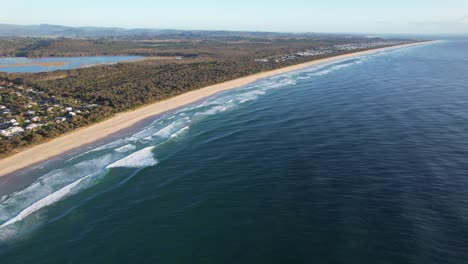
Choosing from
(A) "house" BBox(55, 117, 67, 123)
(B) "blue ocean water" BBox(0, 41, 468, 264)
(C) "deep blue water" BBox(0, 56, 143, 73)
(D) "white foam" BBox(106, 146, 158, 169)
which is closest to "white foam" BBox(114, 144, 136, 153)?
(B) "blue ocean water" BBox(0, 41, 468, 264)

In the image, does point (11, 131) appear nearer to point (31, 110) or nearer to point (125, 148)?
point (31, 110)

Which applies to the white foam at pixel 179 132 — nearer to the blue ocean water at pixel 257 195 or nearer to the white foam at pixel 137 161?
the blue ocean water at pixel 257 195

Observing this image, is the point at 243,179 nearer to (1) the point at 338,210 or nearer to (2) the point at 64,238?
(1) the point at 338,210

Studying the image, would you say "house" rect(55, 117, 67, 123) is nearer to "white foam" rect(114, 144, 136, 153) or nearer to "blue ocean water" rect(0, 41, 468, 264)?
"blue ocean water" rect(0, 41, 468, 264)

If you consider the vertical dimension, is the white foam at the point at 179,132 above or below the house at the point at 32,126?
above

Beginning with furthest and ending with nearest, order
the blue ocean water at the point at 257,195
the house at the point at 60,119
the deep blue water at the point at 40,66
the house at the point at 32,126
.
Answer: the deep blue water at the point at 40,66, the house at the point at 60,119, the house at the point at 32,126, the blue ocean water at the point at 257,195

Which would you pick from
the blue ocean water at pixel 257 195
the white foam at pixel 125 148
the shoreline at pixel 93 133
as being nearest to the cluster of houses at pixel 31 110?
the shoreline at pixel 93 133

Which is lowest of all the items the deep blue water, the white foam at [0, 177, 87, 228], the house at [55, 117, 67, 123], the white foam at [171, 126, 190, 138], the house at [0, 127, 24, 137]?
the white foam at [0, 177, 87, 228]
